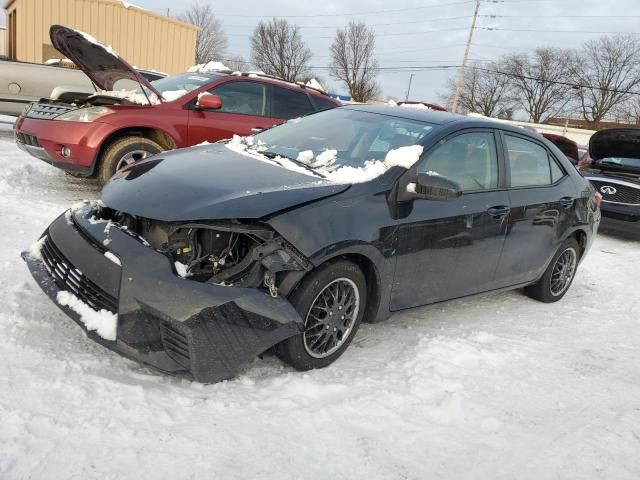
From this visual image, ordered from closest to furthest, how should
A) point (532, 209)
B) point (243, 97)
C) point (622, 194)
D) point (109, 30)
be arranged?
point (532, 209)
point (243, 97)
point (622, 194)
point (109, 30)

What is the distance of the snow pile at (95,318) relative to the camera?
8.51 ft

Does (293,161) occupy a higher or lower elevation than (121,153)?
higher

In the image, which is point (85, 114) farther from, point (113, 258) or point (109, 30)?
point (109, 30)

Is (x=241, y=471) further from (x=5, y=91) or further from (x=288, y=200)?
(x=5, y=91)

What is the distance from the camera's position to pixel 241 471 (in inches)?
85.4

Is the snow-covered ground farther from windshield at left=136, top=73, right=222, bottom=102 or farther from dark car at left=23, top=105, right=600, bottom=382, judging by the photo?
→ windshield at left=136, top=73, right=222, bottom=102

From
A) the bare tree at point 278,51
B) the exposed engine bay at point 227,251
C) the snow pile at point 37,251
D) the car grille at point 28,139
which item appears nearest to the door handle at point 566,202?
the exposed engine bay at point 227,251

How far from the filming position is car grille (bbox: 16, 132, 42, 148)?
5.92 meters

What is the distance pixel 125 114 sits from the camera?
592cm

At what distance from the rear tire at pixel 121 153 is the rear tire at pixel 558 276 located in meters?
4.32

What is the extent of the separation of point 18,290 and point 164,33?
60.9ft

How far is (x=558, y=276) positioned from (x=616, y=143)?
4.98 m

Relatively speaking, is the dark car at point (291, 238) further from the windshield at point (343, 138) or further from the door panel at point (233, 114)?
the door panel at point (233, 114)

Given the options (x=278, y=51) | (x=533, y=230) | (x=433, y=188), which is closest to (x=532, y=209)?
(x=533, y=230)
